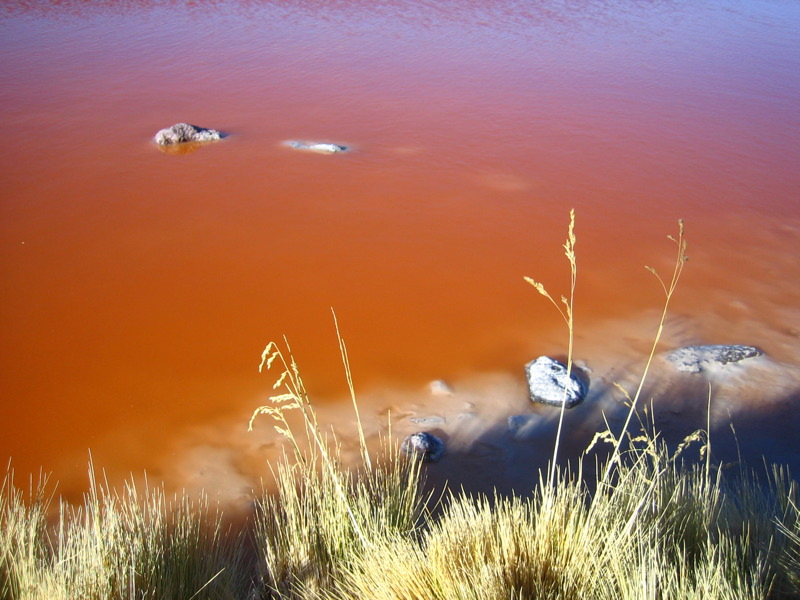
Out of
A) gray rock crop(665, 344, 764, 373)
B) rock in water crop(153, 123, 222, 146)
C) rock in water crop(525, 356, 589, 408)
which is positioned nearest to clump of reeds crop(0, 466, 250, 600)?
rock in water crop(525, 356, 589, 408)

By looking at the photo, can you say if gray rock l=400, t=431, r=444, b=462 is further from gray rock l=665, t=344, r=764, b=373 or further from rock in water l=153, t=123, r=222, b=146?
rock in water l=153, t=123, r=222, b=146

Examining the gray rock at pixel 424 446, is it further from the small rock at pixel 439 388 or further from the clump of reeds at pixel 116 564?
the clump of reeds at pixel 116 564

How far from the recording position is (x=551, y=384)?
4.01 meters

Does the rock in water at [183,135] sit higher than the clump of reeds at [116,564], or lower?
higher

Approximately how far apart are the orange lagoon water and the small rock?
46 millimetres

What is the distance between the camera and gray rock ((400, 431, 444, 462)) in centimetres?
348

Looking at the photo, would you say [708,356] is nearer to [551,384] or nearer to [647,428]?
[647,428]

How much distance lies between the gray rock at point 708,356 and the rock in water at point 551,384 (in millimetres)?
706

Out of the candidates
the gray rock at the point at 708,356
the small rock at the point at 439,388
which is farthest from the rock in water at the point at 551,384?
the gray rock at the point at 708,356

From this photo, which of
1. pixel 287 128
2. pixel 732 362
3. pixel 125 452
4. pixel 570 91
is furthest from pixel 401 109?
pixel 125 452

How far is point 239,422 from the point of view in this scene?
12.2ft

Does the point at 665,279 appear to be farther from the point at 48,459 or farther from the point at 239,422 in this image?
the point at 48,459

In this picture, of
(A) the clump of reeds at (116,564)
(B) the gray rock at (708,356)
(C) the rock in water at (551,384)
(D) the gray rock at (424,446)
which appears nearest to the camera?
(A) the clump of reeds at (116,564)

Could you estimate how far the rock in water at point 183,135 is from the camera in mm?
6891
